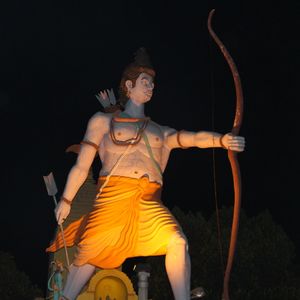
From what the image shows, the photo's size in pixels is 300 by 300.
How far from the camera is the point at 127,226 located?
623 cm

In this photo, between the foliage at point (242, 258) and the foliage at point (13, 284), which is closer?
the foliage at point (242, 258)

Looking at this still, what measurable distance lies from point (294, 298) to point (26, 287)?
7.65 meters

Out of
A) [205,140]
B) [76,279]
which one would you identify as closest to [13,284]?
[76,279]

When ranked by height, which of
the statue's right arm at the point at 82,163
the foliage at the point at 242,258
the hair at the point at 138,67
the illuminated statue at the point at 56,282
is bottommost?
the foliage at the point at 242,258

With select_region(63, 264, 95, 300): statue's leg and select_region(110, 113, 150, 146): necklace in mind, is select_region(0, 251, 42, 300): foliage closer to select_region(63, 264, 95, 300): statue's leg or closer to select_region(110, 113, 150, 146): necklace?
select_region(63, 264, 95, 300): statue's leg

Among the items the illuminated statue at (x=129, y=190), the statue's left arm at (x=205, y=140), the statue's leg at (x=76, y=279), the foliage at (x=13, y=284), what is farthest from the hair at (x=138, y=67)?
the foliage at (x=13, y=284)

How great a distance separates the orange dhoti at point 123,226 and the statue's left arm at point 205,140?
18.7 inches

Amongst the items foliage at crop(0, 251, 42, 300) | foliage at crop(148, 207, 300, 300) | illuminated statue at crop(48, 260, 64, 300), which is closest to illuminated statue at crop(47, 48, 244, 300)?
illuminated statue at crop(48, 260, 64, 300)

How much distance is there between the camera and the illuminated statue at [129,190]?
615 centimetres

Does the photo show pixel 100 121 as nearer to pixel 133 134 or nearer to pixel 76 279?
pixel 133 134

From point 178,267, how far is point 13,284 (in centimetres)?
A: 1551

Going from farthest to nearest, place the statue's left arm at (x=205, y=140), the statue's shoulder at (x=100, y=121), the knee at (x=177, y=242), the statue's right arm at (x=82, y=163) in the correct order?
the statue's shoulder at (x=100, y=121) → the statue's right arm at (x=82, y=163) → the statue's left arm at (x=205, y=140) → the knee at (x=177, y=242)

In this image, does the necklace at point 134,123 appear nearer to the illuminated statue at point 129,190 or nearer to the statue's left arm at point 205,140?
the illuminated statue at point 129,190

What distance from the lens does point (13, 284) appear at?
20531 millimetres
